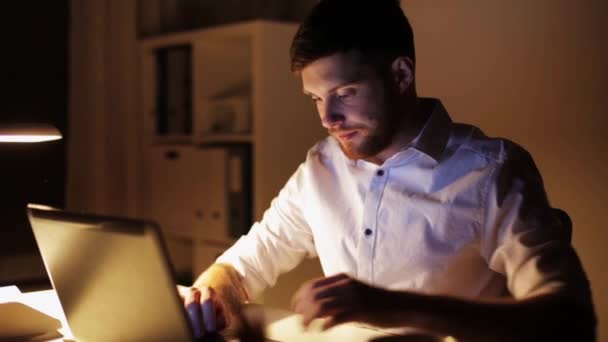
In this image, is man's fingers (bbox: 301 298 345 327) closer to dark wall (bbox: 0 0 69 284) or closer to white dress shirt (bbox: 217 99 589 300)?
white dress shirt (bbox: 217 99 589 300)

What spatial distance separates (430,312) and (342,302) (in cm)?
13

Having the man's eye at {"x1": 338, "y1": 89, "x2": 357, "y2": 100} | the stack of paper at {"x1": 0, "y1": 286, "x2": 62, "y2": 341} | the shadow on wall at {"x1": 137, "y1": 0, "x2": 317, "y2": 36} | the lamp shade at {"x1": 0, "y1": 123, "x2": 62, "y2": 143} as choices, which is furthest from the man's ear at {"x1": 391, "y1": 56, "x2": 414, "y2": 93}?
the shadow on wall at {"x1": 137, "y1": 0, "x2": 317, "y2": 36}

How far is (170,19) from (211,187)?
90cm

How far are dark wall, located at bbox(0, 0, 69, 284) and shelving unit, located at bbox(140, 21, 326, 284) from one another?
846mm

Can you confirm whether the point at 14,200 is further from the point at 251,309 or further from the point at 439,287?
the point at 439,287

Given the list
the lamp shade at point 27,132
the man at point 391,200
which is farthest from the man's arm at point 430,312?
the lamp shade at point 27,132

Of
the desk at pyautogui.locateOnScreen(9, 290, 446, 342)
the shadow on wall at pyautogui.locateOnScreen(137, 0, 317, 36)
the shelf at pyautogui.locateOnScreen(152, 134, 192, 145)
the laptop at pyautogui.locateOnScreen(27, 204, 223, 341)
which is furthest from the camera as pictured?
the shadow on wall at pyautogui.locateOnScreen(137, 0, 317, 36)

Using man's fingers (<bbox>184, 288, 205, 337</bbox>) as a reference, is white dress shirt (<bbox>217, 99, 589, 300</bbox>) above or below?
above

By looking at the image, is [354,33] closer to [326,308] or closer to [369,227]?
[369,227]

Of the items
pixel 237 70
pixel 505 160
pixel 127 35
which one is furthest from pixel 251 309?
pixel 127 35

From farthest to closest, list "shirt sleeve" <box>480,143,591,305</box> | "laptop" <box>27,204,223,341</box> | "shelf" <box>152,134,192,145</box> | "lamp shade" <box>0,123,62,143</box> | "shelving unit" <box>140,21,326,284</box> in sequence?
"shelf" <box>152,134,192,145</box> < "shelving unit" <box>140,21,326,284</box> < "lamp shade" <box>0,123,62,143</box> < "shirt sleeve" <box>480,143,591,305</box> < "laptop" <box>27,204,223,341</box>

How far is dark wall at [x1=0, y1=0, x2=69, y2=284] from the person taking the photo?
1679mm

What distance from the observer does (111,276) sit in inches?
41.3

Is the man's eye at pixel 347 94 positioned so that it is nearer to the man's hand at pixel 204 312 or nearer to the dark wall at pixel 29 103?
the man's hand at pixel 204 312
